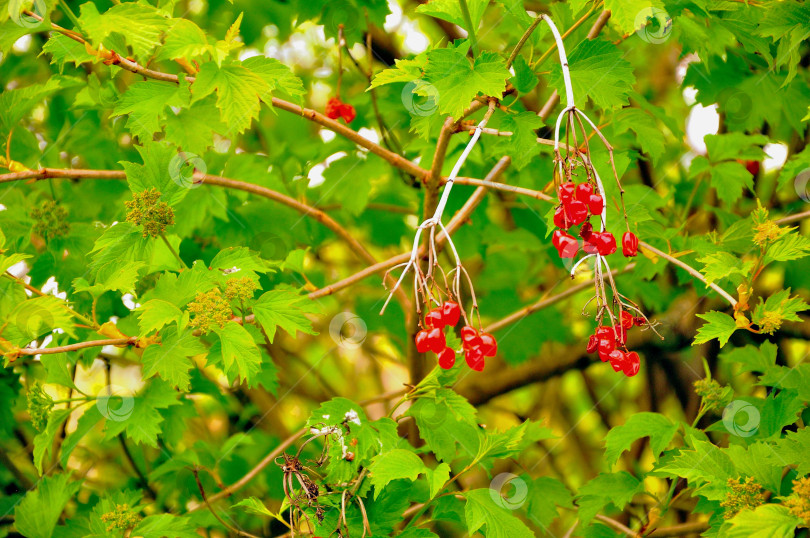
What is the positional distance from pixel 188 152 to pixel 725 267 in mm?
1412

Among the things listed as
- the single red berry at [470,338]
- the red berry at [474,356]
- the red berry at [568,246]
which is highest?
the red berry at [568,246]

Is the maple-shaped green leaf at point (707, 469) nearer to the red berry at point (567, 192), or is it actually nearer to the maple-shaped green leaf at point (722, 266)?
the maple-shaped green leaf at point (722, 266)

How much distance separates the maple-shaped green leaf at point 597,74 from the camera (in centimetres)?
160

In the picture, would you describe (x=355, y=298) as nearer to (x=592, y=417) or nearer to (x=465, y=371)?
(x=465, y=371)

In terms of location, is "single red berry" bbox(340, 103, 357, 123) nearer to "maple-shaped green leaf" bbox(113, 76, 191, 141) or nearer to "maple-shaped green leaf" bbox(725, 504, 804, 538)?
"maple-shaped green leaf" bbox(113, 76, 191, 141)

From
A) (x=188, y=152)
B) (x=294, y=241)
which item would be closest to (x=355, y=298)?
(x=294, y=241)

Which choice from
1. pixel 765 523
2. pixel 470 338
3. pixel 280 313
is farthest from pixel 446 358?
pixel 765 523

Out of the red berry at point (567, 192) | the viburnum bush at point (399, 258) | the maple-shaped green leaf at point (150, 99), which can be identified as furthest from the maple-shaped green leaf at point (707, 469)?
the maple-shaped green leaf at point (150, 99)

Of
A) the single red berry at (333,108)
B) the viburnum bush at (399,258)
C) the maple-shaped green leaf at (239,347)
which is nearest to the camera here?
the viburnum bush at (399,258)

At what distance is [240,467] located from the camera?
3043 mm

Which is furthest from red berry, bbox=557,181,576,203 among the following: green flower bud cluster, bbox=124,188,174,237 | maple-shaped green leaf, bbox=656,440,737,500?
green flower bud cluster, bbox=124,188,174,237

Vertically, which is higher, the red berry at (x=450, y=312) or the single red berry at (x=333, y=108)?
the red berry at (x=450, y=312)

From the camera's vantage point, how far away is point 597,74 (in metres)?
1.62

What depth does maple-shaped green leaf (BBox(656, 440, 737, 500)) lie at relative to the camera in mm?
1507
